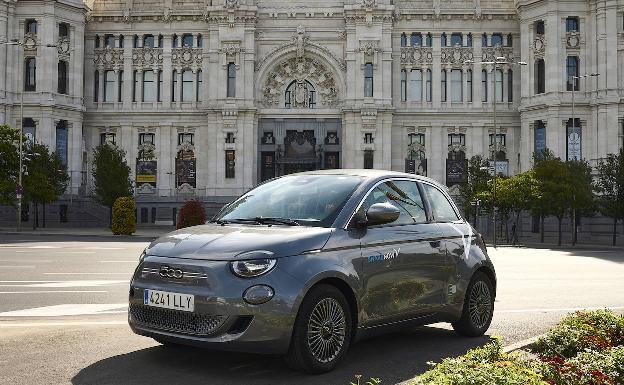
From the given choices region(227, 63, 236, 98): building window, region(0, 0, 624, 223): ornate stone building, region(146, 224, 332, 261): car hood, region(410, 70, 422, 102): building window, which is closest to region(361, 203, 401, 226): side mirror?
region(146, 224, 332, 261): car hood

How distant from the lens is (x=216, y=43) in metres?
60.6

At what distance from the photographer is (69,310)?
953cm

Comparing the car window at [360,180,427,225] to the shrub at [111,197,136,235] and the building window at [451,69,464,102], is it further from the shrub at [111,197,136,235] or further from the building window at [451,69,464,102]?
the building window at [451,69,464,102]

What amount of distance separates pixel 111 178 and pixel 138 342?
4740cm

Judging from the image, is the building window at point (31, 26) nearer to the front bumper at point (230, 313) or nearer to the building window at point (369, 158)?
the building window at point (369, 158)

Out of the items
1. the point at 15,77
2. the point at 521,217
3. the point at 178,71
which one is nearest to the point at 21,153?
the point at 15,77

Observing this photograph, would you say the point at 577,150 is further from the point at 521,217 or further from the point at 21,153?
the point at 21,153

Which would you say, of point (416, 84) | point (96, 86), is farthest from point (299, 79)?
point (96, 86)

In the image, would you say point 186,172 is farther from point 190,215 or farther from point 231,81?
point 190,215

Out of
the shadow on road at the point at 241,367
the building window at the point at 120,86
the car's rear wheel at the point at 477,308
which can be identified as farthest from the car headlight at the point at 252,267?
the building window at the point at 120,86

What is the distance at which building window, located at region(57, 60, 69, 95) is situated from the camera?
5849cm

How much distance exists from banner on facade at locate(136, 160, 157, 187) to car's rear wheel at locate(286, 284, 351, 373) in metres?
57.3

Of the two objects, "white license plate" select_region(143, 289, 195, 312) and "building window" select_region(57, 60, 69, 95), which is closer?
"white license plate" select_region(143, 289, 195, 312)

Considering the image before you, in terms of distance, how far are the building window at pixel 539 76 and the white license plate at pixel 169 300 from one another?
55644 millimetres
